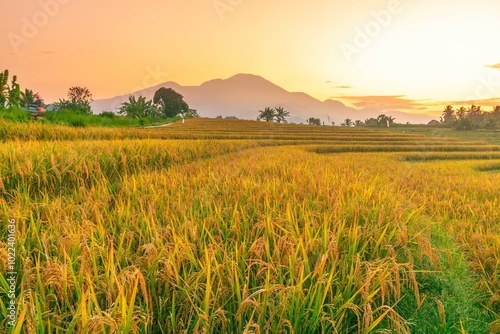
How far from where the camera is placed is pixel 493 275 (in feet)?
9.31

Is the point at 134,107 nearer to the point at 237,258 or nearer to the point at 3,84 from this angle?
the point at 3,84

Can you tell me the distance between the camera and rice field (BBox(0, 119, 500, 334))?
157cm

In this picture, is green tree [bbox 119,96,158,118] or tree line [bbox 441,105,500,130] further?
tree line [bbox 441,105,500,130]

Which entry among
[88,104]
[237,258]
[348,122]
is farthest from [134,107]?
[348,122]

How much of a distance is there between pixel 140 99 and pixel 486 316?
1411 inches

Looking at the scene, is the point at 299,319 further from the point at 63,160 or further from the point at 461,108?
the point at 461,108

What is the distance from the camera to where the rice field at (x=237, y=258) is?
1.57 meters

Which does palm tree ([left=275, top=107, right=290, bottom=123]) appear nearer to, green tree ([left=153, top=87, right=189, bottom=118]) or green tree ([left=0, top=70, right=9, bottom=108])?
green tree ([left=153, top=87, right=189, bottom=118])

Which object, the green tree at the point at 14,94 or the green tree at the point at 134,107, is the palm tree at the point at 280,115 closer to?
the green tree at the point at 134,107

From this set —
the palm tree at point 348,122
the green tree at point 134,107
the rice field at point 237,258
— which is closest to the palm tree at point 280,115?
the palm tree at point 348,122

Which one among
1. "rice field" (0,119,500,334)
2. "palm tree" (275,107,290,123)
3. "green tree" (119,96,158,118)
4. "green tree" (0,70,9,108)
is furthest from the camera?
"palm tree" (275,107,290,123)

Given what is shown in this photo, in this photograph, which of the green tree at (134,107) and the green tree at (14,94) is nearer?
the green tree at (14,94)

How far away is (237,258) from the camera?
75.7 inches

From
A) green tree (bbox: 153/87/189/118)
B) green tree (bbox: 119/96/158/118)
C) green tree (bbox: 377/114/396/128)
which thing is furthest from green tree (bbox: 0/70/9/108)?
green tree (bbox: 377/114/396/128)
